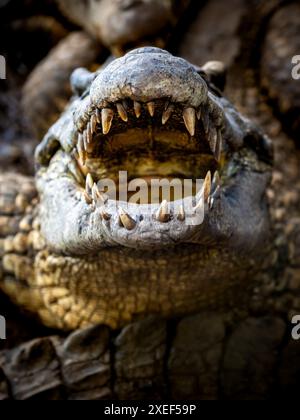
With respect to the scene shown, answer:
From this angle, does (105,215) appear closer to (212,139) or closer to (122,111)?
(122,111)

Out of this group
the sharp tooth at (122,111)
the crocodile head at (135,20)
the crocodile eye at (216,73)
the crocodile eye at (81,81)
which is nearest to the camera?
the sharp tooth at (122,111)

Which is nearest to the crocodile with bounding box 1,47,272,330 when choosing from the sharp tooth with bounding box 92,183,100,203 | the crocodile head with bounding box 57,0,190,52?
the sharp tooth with bounding box 92,183,100,203

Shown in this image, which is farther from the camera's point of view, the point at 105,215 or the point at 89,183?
the point at 89,183

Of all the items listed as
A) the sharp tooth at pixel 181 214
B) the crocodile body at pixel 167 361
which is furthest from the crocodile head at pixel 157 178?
the crocodile body at pixel 167 361

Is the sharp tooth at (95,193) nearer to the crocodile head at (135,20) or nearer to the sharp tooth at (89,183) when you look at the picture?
the sharp tooth at (89,183)

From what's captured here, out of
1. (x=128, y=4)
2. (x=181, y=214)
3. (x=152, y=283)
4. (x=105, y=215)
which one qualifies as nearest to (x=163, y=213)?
(x=181, y=214)
